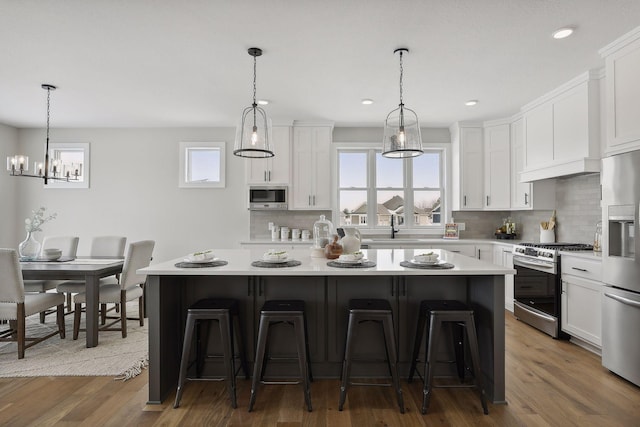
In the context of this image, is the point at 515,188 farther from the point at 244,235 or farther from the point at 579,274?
the point at 244,235

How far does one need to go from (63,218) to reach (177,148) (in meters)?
2.10

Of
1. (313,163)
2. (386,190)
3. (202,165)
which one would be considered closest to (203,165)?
(202,165)

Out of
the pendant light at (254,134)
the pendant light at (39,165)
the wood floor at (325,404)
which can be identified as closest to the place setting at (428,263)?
the wood floor at (325,404)

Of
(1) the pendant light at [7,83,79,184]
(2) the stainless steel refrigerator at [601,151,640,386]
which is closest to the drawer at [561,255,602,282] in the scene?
(2) the stainless steel refrigerator at [601,151,640,386]

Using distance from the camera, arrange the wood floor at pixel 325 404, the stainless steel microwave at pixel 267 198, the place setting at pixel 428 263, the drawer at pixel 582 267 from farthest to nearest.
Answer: the stainless steel microwave at pixel 267 198
the drawer at pixel 582 267
the place setting at pixel 428 263
the wood floor at pixel 325 404

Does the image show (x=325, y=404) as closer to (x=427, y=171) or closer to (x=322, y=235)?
(x=322, y=235)

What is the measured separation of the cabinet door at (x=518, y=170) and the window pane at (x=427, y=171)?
3.69ft

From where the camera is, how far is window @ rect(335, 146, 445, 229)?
5.77 metres

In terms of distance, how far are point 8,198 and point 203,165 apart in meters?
2.98

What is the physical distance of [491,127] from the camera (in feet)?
17.2

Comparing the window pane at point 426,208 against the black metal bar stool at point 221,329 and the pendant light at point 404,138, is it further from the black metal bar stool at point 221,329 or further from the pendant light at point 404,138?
the black metal bar stool at point 221,329

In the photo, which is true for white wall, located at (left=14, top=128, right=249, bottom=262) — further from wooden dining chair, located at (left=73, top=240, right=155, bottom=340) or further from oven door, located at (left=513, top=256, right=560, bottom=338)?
oven door, located at (left=513, top=256, right=560, bottom=338)

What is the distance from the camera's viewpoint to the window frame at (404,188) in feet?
18.6

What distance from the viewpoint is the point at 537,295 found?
3.90 m
